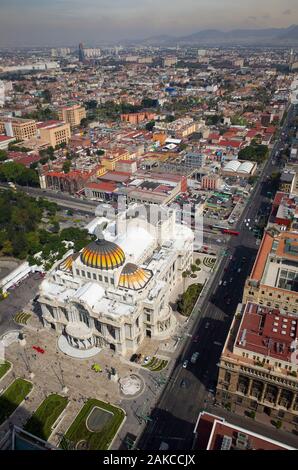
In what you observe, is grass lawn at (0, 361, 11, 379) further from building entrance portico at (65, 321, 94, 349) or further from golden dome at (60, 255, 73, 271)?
golden dome at (60, 255, 73, 271)

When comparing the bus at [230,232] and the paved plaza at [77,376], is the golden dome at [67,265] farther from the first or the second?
the bus at [230,232]

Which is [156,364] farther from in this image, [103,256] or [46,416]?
[103,256]

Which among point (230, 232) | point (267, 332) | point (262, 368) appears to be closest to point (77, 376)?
point (262, 368)

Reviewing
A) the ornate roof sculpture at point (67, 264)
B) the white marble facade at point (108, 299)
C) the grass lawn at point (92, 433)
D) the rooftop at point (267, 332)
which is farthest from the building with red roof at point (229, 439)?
the ornate roof sculpture at point (67, 264)

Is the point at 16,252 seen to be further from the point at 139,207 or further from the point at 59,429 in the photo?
the point at 59,429
